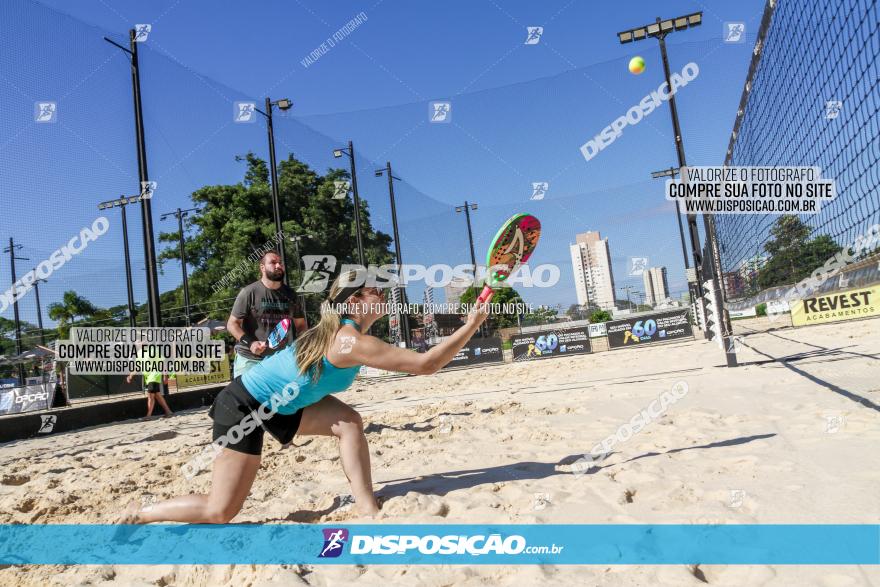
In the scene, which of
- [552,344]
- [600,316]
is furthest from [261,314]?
[600,316]

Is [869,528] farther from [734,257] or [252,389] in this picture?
[734,257]

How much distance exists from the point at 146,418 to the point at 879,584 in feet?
35.1

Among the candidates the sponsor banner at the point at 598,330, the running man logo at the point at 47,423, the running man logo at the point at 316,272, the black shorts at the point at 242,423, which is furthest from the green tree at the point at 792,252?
the running man logo at the point at 316,272

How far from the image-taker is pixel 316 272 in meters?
22.1

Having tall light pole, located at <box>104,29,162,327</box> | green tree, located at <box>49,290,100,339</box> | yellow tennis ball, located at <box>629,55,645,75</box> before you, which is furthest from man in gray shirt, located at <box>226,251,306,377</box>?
green tree, located at <box>49,290,100,339</box>

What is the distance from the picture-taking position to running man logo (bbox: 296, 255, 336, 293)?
20.6 metres

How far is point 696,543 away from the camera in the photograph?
196 centimetres

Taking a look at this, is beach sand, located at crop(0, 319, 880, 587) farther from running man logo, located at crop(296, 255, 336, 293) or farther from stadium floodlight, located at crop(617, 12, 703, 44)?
running man logo, located at crop(296, 255, 336, 293)

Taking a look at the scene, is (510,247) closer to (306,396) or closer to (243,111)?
(306,396)

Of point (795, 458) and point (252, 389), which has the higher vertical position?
point (252, 389)

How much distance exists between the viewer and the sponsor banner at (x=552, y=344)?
630 inches

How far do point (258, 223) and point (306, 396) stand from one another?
1064 inches

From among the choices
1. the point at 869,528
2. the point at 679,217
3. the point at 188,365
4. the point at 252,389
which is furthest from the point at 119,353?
the point at 679,217

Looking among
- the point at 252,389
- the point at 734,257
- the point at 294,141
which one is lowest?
the point at 252,389
